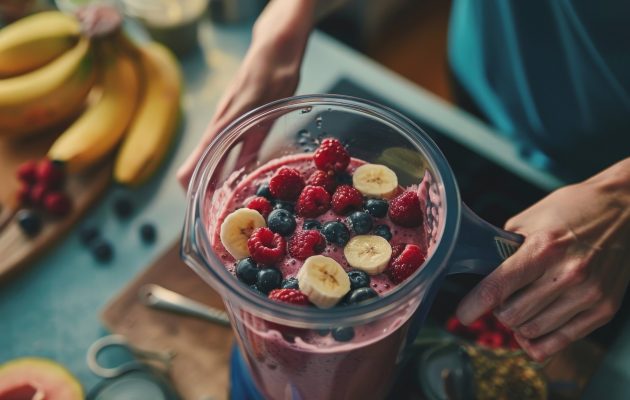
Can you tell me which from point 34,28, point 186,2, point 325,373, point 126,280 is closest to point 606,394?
point 325,373

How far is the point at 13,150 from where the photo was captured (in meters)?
1.22

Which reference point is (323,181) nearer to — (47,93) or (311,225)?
(311,225)

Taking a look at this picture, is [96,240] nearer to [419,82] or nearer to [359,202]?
[359,202]

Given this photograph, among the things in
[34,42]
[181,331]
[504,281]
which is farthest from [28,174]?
[504,281]

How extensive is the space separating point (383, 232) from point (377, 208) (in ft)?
0.10

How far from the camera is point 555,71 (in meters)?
1.12

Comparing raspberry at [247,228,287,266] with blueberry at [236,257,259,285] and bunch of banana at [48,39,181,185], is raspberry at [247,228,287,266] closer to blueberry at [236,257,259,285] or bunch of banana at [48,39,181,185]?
blueberry at [236,257,259,285]

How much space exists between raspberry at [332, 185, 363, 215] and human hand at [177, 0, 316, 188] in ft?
0.63

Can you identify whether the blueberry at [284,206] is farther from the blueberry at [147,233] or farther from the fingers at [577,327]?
the blueberry at [147,233]

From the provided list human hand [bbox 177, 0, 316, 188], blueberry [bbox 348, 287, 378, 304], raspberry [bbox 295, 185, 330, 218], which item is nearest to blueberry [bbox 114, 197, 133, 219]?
human hand [bbox 177, 0, 316, 188]

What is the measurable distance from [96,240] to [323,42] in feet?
1.96

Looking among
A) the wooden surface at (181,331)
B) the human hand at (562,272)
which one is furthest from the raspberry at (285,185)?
the wooden surface at (181,331)

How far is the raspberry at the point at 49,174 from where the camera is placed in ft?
3.76

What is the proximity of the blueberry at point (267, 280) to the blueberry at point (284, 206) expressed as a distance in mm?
86
